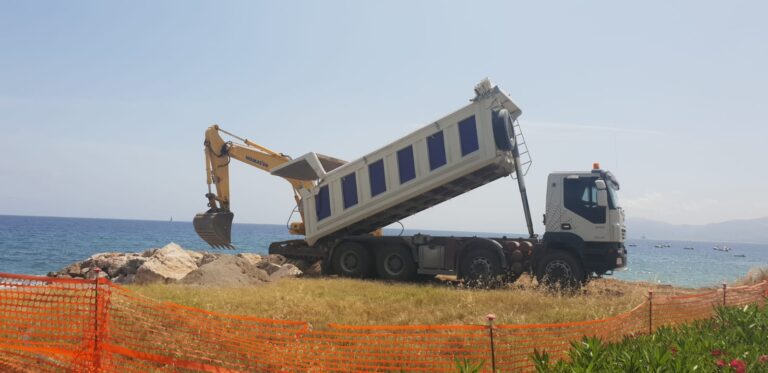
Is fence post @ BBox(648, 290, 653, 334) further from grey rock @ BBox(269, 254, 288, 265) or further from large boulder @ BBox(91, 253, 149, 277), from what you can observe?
large boulder @ BBox(91, 253, 149, 277)

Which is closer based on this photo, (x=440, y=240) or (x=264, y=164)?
(x=440, y=240)

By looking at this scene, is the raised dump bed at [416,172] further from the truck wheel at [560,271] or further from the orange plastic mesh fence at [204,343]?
the orange plastic mesh fence at [204,343]

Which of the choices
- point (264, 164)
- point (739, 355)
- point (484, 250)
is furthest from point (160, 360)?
point (264, 164)

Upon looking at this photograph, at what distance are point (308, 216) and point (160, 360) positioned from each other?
31.0ft

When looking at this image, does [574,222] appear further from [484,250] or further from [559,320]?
[559,320]

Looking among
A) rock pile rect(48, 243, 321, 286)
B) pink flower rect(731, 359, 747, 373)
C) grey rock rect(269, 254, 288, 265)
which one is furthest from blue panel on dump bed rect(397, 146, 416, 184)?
pink flower rect(731, 359, 747, 373)

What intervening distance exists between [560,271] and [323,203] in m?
6.51

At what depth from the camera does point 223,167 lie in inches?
687

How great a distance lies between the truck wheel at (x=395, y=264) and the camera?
14.3 meters

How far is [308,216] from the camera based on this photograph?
15.3 meters

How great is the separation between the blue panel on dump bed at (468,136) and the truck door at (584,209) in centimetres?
231

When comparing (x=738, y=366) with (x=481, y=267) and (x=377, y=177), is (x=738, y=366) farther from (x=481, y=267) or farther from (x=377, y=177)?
(x=377, y=177)

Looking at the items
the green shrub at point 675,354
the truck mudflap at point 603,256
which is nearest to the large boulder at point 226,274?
the truck mudflap at point 603,256

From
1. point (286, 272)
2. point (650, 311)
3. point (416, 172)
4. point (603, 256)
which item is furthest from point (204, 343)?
point (603, 256)
